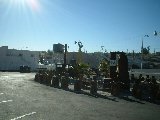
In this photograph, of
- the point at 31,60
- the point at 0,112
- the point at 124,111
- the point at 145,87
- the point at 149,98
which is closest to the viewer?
the point at 0,112

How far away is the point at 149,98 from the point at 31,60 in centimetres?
5686

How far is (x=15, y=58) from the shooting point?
70750 mm

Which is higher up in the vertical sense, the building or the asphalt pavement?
the building

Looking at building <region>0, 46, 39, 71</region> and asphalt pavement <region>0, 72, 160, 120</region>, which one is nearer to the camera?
asphalt pavement <region>0, 72, 160, 120</region>

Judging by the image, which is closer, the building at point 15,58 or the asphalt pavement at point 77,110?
the asphalt pavement at point 77,110

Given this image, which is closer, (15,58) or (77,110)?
(77,110)

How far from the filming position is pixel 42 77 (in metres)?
33.7

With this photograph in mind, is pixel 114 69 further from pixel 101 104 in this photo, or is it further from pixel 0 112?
pixel 0 112

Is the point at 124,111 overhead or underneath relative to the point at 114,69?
underneath

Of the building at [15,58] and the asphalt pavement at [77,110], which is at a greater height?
the building at [15,58]

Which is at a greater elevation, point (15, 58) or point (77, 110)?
point (15, 58)

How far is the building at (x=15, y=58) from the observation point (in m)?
68.8

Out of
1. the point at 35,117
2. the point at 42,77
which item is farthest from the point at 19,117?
the point at 42,77

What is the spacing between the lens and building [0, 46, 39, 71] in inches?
2707
